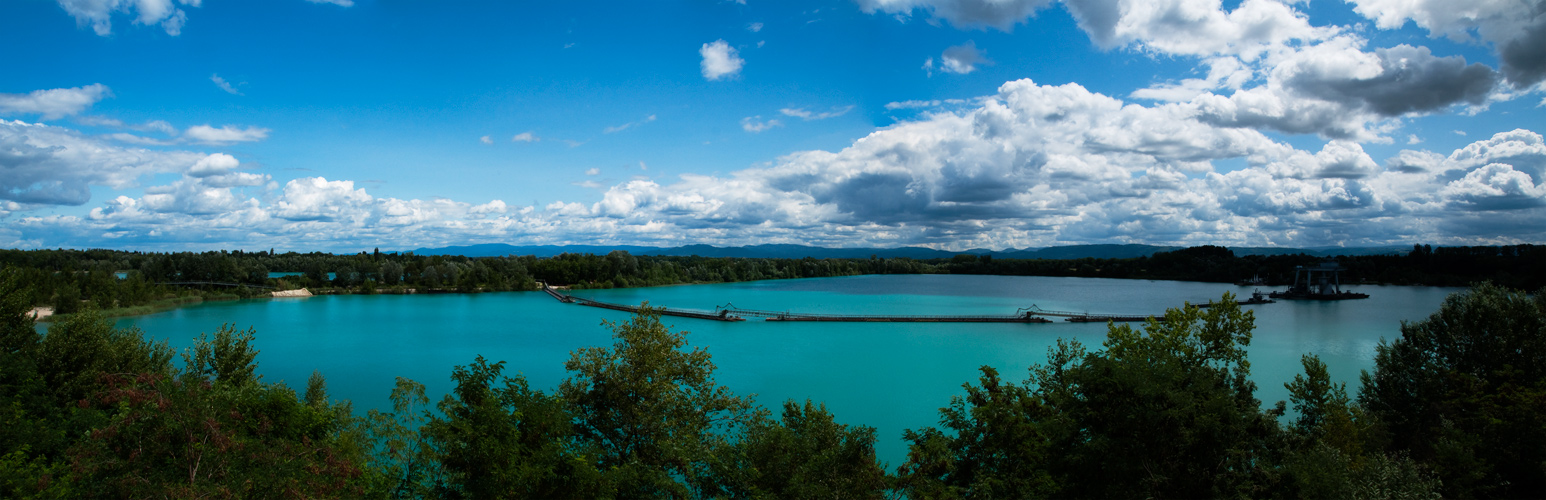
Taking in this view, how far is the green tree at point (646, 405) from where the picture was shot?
43.3ft

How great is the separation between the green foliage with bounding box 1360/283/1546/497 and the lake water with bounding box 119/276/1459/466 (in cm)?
805

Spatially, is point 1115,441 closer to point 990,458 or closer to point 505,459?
point 990,458

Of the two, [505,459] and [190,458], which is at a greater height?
[190,458]

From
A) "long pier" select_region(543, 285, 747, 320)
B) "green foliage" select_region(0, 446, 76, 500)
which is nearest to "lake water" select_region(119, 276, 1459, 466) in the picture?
"long pier" select_region(543, 285, 747, 320)

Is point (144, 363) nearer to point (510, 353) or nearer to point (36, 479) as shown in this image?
point (36, 479)

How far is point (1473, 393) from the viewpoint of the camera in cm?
1594

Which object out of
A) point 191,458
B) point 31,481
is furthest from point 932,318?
point 31,481

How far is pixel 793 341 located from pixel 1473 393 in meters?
36.8

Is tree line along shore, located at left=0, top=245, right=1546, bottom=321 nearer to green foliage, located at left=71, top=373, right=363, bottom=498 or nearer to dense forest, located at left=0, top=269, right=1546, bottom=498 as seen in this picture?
dense forest, located at left=0, top=269, right=1546, bottom=498

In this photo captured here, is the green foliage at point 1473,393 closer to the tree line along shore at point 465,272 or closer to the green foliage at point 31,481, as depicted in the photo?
the green foliage at point 31,481

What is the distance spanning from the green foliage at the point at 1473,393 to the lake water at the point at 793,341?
26.4ft

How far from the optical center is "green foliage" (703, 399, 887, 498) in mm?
10352

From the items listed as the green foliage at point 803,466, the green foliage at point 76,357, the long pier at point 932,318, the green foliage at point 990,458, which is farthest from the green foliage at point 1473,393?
the long pier at point 932,318

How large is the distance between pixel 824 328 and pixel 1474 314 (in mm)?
42112
